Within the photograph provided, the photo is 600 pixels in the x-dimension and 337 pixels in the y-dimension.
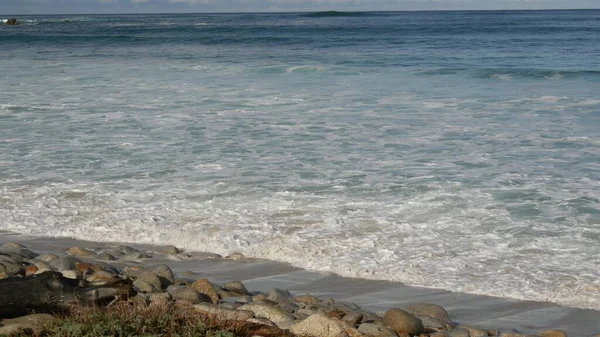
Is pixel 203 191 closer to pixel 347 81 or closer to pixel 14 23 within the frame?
pixel 347 81

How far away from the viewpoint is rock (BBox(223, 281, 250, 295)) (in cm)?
618

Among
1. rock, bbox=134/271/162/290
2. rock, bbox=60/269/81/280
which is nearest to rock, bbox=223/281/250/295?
rock, bbox=134/271/162/290

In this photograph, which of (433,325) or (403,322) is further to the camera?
(433,325)

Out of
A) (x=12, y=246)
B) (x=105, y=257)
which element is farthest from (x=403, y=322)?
(x=12, y=246)

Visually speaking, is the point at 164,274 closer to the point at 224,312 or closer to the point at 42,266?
the point at 42,266

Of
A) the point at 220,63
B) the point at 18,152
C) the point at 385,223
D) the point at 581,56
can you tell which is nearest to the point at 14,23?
the point at 220,63

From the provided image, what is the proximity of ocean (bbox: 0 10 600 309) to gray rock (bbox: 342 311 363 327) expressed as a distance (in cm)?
141

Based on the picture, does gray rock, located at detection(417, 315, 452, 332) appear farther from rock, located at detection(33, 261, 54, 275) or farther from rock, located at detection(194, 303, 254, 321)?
rock, located at detection(33, 261, 54, 275)

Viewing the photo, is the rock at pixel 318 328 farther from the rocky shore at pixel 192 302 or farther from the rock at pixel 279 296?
the rock at pixel 279 296

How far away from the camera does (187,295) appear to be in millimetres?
5602

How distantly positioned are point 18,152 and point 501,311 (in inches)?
356

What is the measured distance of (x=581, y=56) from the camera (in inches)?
1303

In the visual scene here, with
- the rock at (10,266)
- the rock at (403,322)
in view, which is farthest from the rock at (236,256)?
the rock at (403,322)

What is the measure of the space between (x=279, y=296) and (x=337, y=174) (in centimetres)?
477
